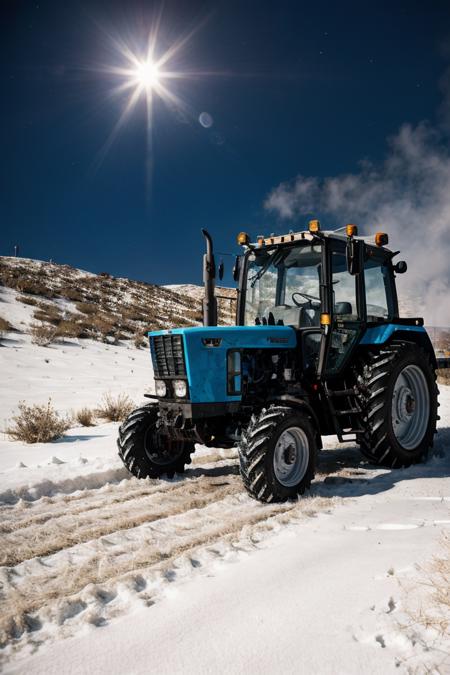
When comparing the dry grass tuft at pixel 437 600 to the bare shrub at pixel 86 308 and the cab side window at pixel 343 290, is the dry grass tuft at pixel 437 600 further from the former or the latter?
the bare shrub at pixel 86 308

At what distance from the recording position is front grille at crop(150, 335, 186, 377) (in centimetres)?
488

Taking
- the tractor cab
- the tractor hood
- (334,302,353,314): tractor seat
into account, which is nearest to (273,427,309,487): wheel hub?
the tractor hood

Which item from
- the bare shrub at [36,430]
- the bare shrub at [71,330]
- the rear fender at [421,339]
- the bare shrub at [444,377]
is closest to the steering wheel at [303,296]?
the rear fender at [421,339]

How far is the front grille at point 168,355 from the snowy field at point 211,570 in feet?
3.72

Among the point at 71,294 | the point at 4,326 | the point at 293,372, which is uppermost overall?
the point at 71,294

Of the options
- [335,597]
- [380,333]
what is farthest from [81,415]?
[335,597]

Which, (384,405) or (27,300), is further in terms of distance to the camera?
(27,300)

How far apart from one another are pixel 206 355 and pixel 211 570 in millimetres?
2246

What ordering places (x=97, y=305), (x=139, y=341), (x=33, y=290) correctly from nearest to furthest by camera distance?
(x=139, y=341), (x=33, y=290), (x=97, y=305)

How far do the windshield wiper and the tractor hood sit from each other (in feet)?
3.53

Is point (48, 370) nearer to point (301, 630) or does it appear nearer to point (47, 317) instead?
point (47, 317)

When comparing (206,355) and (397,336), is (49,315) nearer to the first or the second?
(397,336)

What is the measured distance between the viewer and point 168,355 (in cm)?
505

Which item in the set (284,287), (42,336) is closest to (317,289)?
(284,287)
